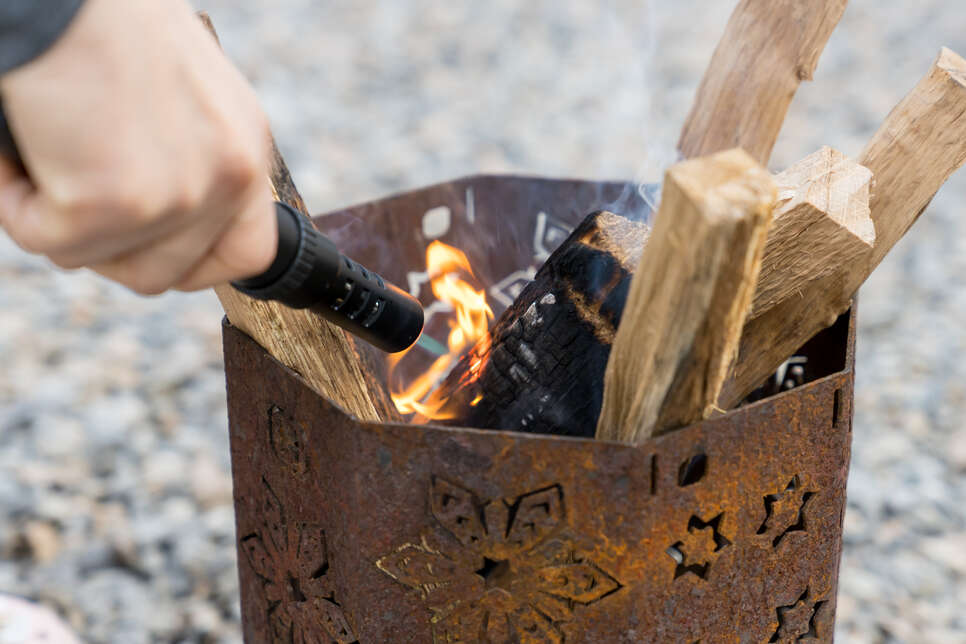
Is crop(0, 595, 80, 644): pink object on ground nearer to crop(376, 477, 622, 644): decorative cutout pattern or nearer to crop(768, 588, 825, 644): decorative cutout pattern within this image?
crop(376, 477, 622, 644): decorative cutout pattern

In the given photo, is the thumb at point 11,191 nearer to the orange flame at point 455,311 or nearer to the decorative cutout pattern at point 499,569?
the decorative cutout pattern at point 499,569

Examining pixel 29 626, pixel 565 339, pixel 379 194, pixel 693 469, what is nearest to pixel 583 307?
pixel 565 339

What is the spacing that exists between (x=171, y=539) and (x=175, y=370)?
22.1 inches

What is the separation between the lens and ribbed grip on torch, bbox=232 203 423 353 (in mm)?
779

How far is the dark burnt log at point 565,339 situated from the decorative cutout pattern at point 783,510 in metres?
0.21

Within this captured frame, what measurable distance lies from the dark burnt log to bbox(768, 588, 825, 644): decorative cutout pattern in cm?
30

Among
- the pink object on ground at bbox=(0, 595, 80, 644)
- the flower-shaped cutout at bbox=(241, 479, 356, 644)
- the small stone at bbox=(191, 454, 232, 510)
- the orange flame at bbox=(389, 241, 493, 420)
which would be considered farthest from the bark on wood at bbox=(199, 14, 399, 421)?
the small stone at bbox=(191, 454, 232, 510)

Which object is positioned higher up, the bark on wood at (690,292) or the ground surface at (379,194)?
the ground surface at (379,194)

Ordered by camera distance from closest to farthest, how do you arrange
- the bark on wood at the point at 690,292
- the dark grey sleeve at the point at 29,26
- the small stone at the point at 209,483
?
the dark grey sleeve at the point at 29,26 < the bark on wood at the point at 690,292 < the small stone at the point at 209,483

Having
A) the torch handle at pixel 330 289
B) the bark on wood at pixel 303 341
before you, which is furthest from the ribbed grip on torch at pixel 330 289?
the bark on wood at pixel 303 341

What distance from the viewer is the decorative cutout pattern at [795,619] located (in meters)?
1.05

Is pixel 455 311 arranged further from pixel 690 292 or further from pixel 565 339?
pixel 690 292

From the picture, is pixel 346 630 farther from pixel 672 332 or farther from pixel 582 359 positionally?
pixel 672 332

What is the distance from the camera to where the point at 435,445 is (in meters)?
0.88
